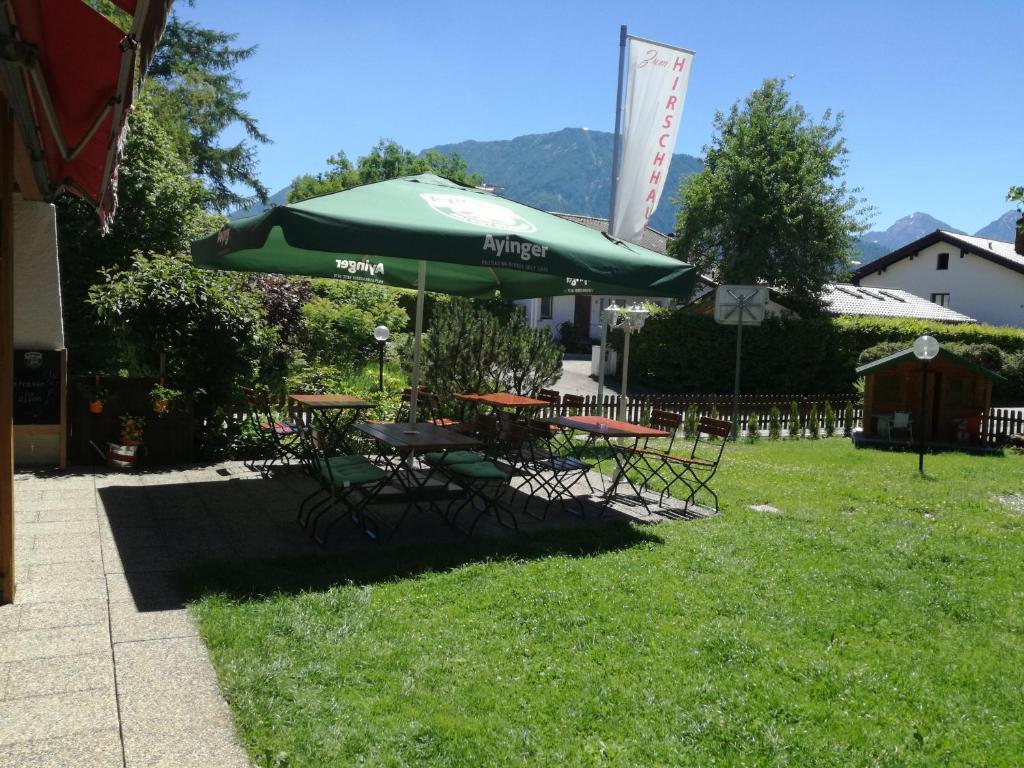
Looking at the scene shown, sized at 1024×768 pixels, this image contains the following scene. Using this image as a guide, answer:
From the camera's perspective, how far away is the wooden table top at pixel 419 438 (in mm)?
5891

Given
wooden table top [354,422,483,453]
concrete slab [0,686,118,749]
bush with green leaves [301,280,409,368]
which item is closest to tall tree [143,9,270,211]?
bush with green leaves [301,280,409,368]

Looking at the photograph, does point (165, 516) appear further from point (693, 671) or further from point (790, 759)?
point (790, 759)

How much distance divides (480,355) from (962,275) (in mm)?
33198

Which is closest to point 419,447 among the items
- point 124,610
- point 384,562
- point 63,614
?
point 384,562

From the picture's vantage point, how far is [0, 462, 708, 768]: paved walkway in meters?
2.98

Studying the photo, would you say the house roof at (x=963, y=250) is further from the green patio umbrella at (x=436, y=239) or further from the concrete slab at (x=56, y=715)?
the concrete slab at (x=56, y=715)

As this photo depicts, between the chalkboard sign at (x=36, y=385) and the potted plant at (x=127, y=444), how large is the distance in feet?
2.26

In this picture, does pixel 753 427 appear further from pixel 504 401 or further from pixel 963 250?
pixel 963 250

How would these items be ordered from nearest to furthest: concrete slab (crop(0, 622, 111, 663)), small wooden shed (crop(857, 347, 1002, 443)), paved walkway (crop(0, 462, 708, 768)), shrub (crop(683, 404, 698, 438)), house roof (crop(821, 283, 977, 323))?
1. paved walkway (crop(0, 462, 708, 768))
2. concrete slab (crop(0, 622, 111, 663))
3. small wooden shed (crop(857, 347, 1002, 443))
4. shrub (crop(683, 404, 698, 438))
5. house roof (crop(821, 283, 977, 323))

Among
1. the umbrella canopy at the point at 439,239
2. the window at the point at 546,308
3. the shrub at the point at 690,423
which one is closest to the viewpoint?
the umbrella canopy at the point at 439,239

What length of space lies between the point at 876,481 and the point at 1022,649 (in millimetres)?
5716

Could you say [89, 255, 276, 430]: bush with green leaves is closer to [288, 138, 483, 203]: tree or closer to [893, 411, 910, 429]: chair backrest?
[893, 411, 910, 429]: chair backrest

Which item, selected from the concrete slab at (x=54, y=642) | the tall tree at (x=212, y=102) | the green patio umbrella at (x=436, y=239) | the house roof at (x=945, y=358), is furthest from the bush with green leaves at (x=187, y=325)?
the tall tree at (x=212, y=102)

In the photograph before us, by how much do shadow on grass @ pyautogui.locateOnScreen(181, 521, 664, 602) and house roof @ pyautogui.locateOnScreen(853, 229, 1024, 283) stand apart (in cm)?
3214
